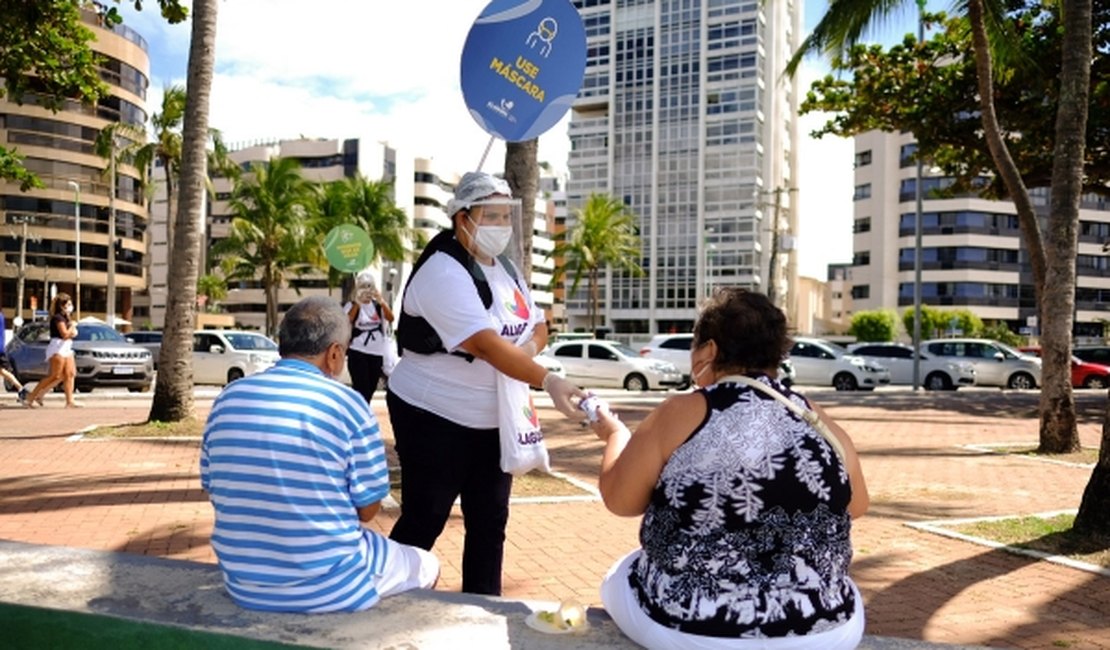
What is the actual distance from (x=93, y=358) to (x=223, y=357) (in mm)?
3953

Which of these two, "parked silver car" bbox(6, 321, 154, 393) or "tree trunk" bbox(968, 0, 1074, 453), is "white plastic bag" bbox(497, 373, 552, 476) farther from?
"parked silver car" bbox(6, 321, 154, 393)

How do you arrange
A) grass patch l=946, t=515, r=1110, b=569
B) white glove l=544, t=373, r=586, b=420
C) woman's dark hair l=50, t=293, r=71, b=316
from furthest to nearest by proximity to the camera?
1. woman's dark hair l=50, t=293, r=71, b=316
2. grass patch l=946, t=515, r=1110, b=569
3. white glove l=544, t=373, r=586, b=420

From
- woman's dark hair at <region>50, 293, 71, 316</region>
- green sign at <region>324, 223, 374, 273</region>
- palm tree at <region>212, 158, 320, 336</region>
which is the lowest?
woman's dark hair at <region>50, 293, 71, 316</region>

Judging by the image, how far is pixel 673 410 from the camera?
2.22m

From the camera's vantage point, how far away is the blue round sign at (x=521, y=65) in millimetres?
4801

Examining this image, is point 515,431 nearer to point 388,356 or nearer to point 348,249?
point 388,356

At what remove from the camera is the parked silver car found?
59.7 ft

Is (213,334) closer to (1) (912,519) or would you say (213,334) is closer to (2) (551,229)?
(1) (912,519)

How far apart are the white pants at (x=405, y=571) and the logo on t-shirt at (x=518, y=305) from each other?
961mm

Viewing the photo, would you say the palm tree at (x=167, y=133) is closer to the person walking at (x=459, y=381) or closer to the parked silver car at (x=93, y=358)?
the parked silver car at (x=93, y=358)

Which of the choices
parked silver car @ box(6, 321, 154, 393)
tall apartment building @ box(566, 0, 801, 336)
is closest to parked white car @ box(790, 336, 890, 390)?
parked silver car @ box(6, 321, 154, 393)

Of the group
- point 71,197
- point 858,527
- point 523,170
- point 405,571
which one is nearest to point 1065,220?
point 858,527

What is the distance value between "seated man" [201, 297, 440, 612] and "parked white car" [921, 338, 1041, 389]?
98.8 ft

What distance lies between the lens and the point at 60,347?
1370 cm
